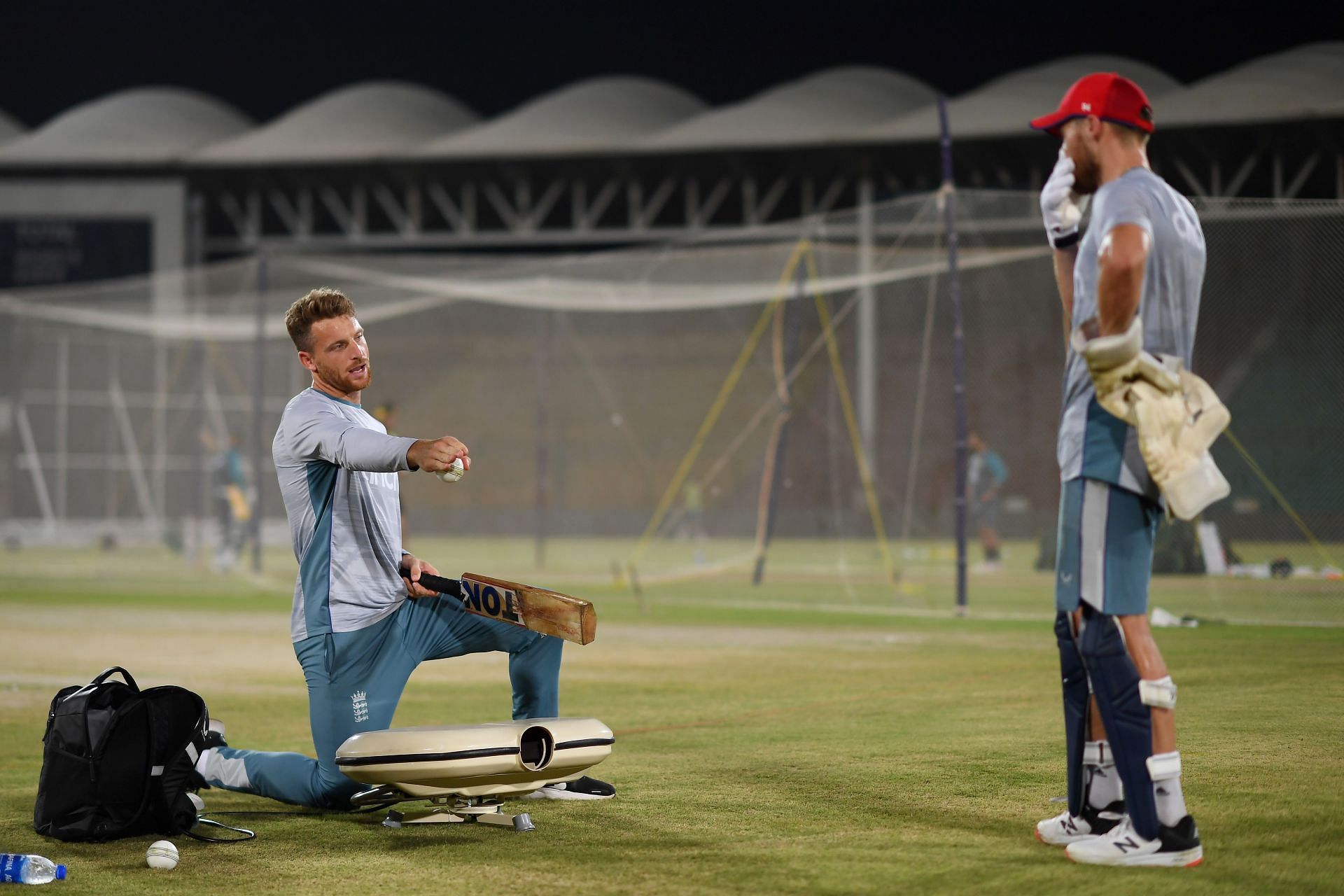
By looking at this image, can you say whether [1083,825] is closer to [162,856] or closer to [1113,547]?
[1113,547]

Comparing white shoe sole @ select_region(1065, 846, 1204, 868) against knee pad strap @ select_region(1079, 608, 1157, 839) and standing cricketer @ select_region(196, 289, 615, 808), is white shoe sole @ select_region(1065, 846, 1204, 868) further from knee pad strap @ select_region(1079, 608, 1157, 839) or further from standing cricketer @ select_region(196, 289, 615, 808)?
standing cricketer @ select_region(196, 289, 615, 808)

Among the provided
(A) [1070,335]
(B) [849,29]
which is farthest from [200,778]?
(B) [849,29]

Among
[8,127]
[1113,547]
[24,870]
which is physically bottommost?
[24,870]

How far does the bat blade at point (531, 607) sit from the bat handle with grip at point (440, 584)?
0.02 metres

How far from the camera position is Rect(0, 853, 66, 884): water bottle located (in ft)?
Answer: 13.6

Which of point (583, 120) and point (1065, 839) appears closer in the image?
point (1065, 839)

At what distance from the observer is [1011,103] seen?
104 feet

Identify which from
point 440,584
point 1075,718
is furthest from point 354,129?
point 1075,718

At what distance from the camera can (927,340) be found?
16250 millimetres

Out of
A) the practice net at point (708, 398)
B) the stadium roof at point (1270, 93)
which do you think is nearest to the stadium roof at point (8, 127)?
the practice net at point (708, 398)

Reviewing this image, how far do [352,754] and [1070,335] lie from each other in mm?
2460

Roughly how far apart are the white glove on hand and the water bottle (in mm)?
3395

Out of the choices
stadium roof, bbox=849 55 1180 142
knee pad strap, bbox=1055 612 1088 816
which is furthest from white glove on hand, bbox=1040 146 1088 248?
stadium roof, bbox=849 55 1180 142

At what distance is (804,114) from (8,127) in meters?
24.7
